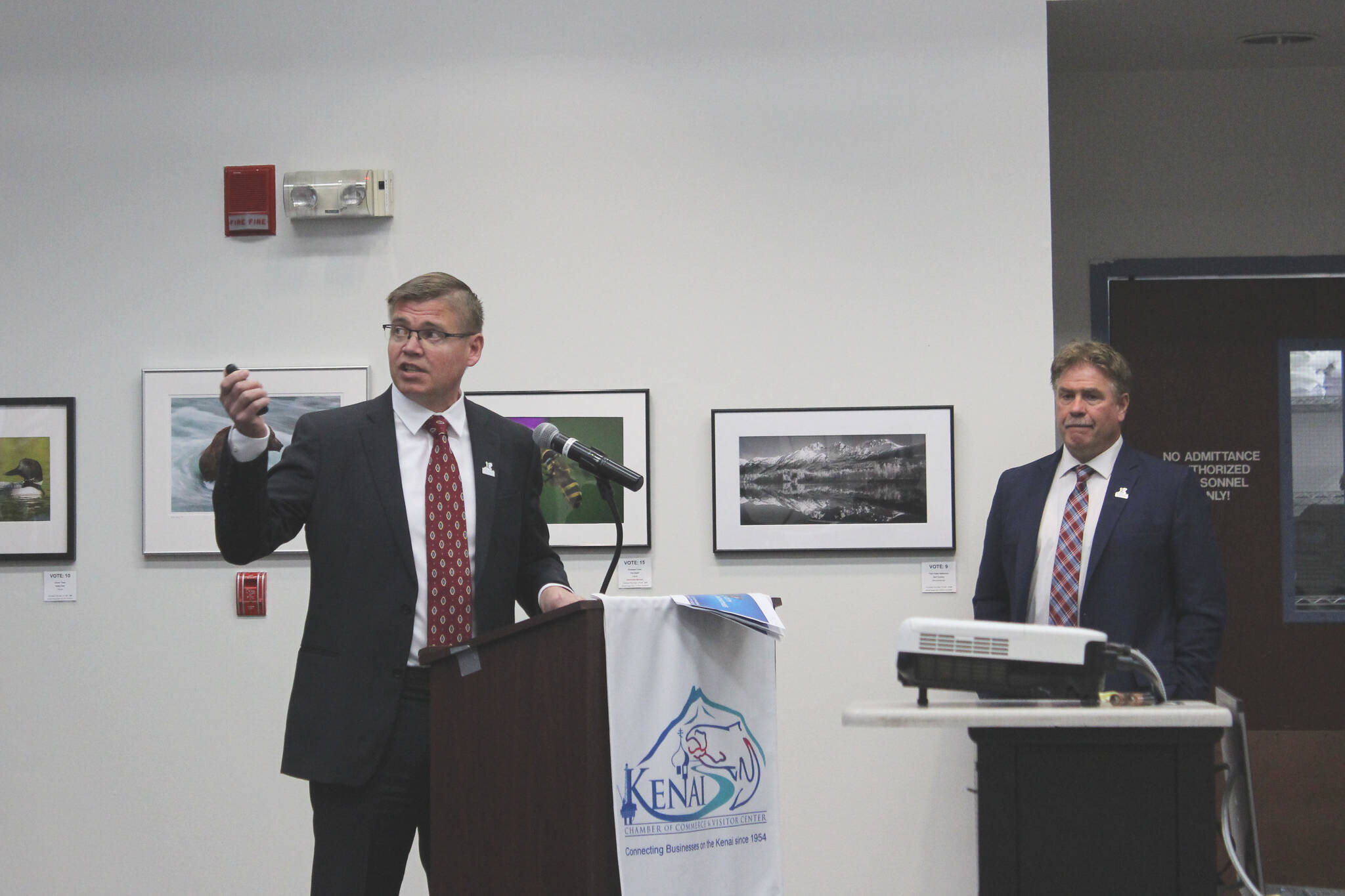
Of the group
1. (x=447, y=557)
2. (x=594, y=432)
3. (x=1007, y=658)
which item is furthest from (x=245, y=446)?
(x=594, y=432)

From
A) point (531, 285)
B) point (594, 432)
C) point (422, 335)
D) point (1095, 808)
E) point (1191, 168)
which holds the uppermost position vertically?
point (1191, 168)

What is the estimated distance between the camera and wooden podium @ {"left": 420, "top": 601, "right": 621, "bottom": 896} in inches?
83.2

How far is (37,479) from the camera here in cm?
414

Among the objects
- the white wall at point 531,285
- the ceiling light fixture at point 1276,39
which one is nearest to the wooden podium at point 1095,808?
the white wall at point 531,285

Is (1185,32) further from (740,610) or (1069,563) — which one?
(740,610)

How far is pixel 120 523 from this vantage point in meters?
4.13

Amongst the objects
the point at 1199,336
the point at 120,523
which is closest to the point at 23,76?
the point at 120,523

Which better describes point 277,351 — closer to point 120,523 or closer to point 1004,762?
point 120,523

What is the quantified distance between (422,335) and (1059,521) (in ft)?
6.15

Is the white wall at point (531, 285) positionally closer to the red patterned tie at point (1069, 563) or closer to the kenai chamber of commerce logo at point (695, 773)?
the red patterned tie at point (1069, 563)

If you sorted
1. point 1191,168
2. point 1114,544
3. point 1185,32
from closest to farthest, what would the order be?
point 1114,544 < point 1185,32 < point 1191,168

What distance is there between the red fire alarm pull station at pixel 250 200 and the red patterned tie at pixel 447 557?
1959 millimetres

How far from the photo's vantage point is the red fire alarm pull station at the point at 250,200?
413 cm

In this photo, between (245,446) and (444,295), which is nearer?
(245,446)
